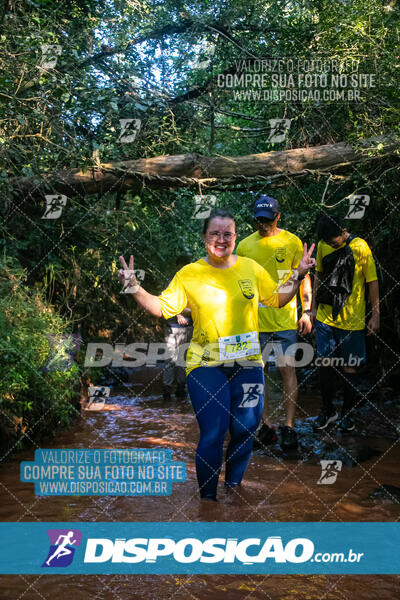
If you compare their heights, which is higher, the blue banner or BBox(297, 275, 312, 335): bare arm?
BBox(297, 275, 312, 335): bare arm

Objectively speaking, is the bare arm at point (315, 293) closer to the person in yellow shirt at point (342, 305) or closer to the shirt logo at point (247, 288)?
the person in yellow shirt at point (342, 305)

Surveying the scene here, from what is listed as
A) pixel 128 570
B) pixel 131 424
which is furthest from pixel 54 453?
pixel 128 570

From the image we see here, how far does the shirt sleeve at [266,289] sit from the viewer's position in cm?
409

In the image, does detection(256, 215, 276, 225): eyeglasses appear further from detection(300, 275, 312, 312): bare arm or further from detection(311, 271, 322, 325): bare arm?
detection(311, 271, 322, 325): bare arm

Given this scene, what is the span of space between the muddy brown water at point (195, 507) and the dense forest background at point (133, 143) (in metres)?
0.86

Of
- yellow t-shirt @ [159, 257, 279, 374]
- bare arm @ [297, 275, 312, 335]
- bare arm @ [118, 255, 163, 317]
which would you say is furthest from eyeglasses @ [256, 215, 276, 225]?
bare arm @ [118, 255, 163, 317]

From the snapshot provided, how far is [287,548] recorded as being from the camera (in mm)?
3277

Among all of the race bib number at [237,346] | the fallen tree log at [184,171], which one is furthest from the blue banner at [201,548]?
the fallen tree log at [184,171]

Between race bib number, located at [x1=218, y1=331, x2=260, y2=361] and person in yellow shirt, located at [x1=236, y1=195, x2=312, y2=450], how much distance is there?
4.67ft

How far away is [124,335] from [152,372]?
191cm

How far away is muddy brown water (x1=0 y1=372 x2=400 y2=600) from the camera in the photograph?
112 inches

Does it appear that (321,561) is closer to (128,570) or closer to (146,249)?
(128,570)

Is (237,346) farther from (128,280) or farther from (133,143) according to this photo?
(133,143)

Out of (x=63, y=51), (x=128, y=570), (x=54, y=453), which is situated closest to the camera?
(x=128, y=570)
